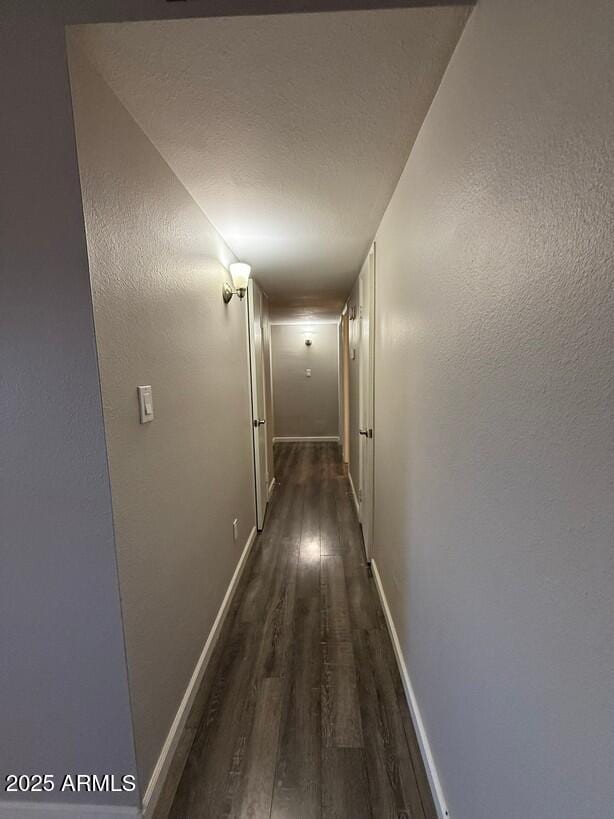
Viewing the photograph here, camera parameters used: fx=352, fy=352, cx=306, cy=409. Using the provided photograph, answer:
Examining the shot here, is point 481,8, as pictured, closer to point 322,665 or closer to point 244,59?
point 244,59

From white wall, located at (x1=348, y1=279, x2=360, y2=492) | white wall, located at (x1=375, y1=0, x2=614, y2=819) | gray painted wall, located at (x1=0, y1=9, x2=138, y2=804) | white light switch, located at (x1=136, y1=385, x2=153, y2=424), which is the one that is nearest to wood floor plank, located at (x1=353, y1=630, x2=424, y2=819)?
white wall, located at (x1=375, y1=0, x2=614, y2=819)

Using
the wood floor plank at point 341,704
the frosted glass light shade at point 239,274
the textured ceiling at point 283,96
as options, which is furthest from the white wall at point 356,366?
the wood floor plank at point 341,704

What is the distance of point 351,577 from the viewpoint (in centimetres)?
235

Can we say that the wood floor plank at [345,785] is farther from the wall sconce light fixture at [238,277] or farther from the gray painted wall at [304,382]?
the gray painted wall at [304,382]

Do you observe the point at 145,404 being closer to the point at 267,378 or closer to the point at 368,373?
the point at 368,373

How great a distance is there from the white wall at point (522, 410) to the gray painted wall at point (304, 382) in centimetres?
546

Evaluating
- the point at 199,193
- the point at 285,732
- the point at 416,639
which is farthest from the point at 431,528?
the point at 199,193

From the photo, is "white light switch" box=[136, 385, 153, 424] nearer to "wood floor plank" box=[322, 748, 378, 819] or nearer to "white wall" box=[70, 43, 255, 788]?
"white wall" box=[70, 43, 255, 788]

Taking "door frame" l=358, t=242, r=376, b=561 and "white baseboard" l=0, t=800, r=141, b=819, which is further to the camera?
"door frame" l=358, t=242, r=376, b=561

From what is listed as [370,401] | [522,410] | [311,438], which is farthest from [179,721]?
[311,438]

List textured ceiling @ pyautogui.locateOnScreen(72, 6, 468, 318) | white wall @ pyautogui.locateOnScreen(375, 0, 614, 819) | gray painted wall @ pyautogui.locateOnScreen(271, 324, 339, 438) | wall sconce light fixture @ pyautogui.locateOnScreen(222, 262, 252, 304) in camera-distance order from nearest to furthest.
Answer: white wall @ pyautogui.locateOnScreen(375, 0, 614, 819)
textured ceiling @ pyautogui.locateOnScreen(72, 6, 468, 318)
wall sconce light fixture @ pyautogui.locateOnScreen(222, 262, 252, 304)
gray painted wall @ pyautogui.locateOnScreen(271, 324, 339, 438)

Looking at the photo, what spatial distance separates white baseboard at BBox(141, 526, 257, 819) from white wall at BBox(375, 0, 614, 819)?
89cm

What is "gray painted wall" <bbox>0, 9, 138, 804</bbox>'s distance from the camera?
2.84ft

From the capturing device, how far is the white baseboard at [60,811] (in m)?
1.05
